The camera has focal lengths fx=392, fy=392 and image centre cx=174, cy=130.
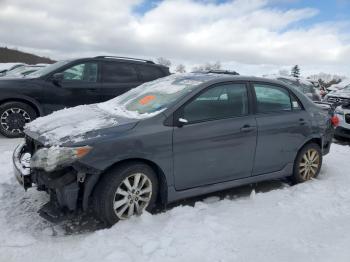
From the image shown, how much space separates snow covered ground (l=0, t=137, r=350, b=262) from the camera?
3387 mm

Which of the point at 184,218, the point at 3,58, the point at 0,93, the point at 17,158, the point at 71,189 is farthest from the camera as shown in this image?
the point at 3,58

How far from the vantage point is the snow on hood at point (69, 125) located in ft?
12.5

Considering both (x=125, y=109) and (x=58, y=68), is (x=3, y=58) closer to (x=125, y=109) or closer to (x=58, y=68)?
(x=58, y=68)

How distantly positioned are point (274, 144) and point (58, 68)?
4729 millimetres

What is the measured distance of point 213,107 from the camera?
15.1 feet

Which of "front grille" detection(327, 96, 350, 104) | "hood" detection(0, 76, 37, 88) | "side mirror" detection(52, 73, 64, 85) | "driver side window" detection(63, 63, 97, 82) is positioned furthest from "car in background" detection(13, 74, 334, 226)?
"front grille" detection(327, 96, 350, 104)

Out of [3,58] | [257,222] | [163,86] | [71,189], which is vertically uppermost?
[3,58]

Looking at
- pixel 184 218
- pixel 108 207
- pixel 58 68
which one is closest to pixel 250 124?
pixel 184 218

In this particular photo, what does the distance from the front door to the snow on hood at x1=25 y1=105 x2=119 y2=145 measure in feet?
2.62

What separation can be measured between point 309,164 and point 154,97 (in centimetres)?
245

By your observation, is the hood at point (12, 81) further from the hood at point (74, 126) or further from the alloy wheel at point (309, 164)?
the alloy wheel at point (309, 164)

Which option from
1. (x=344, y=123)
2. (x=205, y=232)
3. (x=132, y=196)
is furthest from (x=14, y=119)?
(x=344, y=123)

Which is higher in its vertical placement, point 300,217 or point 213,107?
point 213,107

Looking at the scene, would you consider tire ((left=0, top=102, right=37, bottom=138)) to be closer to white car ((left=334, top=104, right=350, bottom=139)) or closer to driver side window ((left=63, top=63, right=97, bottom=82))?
driver side window ((left=63, top=63, right=97, bottom=82))
